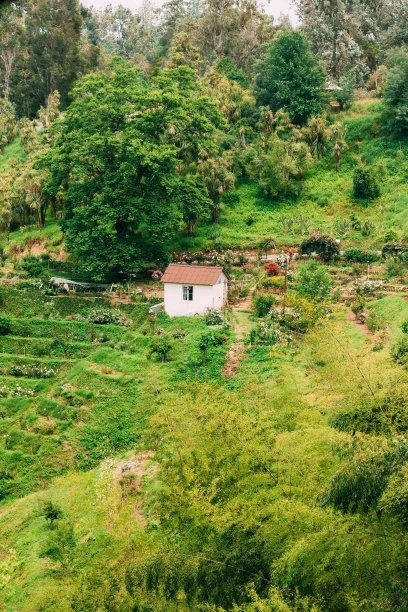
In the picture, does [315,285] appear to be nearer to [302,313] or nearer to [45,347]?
[302,313]

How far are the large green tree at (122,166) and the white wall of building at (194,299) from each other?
4180 mm

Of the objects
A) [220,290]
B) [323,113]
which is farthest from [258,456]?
[323,113]

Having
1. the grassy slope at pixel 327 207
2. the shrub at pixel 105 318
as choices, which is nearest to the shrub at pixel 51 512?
the shrub at pixel 105 318

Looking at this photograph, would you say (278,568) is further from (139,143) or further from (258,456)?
(139,143)

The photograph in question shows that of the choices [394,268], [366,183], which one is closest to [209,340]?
[394,268]

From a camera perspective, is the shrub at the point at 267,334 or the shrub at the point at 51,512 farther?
the shrub at the point at 267,334

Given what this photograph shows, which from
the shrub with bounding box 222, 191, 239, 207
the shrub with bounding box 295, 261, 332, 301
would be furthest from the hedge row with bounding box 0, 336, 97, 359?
the shrub with bounding box 222, 191, 239, 207

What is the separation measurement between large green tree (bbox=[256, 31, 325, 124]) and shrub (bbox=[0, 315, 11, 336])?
86.9 feet

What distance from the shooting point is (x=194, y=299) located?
80.5 ft

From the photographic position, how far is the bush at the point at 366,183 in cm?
3450

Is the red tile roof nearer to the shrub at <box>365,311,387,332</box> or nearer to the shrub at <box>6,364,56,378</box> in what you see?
the shrub at <box>6,364,56,378</box>

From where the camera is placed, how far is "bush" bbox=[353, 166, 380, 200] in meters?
34.5

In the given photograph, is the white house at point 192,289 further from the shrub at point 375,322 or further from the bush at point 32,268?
the bush at point 32,268

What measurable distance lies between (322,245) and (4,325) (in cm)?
1619
